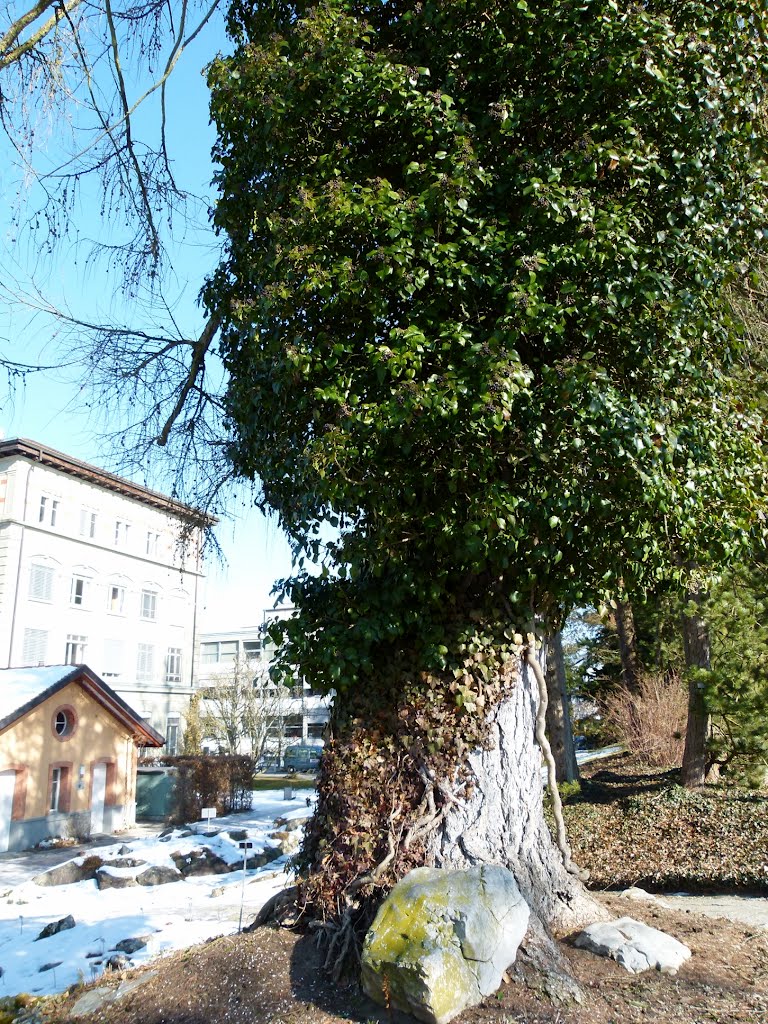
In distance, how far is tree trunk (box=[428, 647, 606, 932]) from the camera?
5391 millimetres

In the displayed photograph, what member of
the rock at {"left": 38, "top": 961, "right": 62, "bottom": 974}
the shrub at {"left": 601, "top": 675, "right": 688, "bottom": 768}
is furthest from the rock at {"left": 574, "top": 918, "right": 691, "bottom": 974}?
the shrub at {"left": 601, "top": 675, "right": 688, "bottom": 768}

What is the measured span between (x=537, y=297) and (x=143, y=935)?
9121mm

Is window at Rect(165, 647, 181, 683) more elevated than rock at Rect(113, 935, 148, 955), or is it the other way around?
window at Rect(165, 647, 181, 683)

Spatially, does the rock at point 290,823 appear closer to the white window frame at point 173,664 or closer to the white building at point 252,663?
the white window frame at point 173,664

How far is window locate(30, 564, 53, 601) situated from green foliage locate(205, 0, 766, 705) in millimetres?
26998

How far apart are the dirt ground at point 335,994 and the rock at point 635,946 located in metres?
0.07

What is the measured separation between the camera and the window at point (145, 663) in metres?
35.2

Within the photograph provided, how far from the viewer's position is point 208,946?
5.51 m

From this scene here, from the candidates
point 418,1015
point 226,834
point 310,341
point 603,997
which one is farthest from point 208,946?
point 226,834

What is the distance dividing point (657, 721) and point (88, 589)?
933 inches

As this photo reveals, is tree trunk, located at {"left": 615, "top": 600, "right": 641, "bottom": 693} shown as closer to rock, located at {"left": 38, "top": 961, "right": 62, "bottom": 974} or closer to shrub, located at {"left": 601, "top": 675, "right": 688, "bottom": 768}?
shrub, located at {"left": 601, "top": 675, "right": 688, "bottom": 768}

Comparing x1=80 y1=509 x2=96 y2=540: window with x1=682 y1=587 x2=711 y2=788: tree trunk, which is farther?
x1=80 y1=509 x2=96 y2=540: window

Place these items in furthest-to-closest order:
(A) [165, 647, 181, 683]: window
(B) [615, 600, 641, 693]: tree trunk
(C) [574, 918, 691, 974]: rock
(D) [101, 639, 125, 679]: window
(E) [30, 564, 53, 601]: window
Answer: (A) [165, 647, 181, 683]: window, (D) [101, 639, 125, 679]: window, (E) [30, 564, 53, 601]: window, (B) [615, 600, 641, 693]: tree trunk, (C) [574, 918, 691, 974]: rock

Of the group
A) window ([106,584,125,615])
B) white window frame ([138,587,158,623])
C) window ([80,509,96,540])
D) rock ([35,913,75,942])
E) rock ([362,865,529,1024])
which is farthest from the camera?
white window frame ([138,587,158,623])
